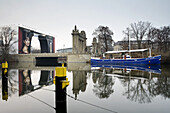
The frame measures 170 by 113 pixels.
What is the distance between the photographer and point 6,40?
60.9 m

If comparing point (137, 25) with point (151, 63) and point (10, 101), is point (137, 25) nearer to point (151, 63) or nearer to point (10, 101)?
point (151, 63)

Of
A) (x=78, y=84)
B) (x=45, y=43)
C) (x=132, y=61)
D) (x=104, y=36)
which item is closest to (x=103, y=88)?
(x=78, y=84)

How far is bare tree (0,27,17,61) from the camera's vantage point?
5962 centimetres

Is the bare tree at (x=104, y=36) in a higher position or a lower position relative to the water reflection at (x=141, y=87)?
higher

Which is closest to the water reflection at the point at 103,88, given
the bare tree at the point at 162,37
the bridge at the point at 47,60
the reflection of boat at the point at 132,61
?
the bridge at the point at 47,60

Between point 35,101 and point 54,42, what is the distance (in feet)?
309

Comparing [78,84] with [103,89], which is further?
[78,84]

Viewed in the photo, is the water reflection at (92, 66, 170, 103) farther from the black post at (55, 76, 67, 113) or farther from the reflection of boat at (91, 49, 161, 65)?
the reflection of boat at (91, 49, 161, 65)

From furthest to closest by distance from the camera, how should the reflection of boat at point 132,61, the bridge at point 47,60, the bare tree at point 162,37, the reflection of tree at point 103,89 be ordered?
the bare tree at point 162,37, the bridge at point 47,60, the reflection of boat at point 132,61, the reflection of tree at point 103,89

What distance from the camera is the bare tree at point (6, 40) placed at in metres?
59.6

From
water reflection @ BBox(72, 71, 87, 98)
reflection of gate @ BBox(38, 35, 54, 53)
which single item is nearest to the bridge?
reflection of gate @ BBox(38, 35, 54, 53)

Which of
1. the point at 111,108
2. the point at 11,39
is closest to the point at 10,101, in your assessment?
the point at 111,108

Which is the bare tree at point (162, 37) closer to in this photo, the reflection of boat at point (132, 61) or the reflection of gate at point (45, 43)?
the reflection of boat at point (132, 61)

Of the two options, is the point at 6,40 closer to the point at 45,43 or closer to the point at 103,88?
the point at 45,43
